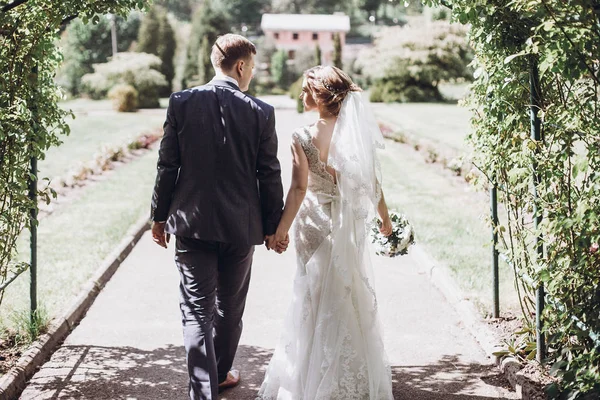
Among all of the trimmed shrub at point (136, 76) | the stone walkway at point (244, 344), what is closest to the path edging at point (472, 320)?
the stone walkway at point (244, 344)

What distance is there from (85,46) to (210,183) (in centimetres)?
5123

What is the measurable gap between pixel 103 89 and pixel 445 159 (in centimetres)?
3314

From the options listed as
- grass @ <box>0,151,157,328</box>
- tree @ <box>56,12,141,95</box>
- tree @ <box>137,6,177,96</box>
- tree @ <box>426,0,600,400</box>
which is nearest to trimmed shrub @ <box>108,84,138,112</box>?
tree @ <box>137,6,177,96</box>

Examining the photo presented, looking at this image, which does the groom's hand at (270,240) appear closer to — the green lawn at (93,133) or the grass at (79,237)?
the grass at (79,237)

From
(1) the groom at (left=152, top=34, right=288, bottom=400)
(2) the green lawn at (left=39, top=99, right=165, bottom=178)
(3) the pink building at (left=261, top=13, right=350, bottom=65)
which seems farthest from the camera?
(3) the pink building at (left=261, top=13, right=350, bottom=65)

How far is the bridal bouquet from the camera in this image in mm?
4965

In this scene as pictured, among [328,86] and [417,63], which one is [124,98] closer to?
[417,63]

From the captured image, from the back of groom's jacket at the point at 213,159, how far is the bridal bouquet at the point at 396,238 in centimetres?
115

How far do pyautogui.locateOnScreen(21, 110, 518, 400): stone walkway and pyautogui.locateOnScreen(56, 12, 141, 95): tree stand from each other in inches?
1769

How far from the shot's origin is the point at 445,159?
1580 cm

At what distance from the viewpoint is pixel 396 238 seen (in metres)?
4.97

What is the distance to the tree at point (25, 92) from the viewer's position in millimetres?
4703

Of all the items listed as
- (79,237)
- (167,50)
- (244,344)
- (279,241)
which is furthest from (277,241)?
(167,50)

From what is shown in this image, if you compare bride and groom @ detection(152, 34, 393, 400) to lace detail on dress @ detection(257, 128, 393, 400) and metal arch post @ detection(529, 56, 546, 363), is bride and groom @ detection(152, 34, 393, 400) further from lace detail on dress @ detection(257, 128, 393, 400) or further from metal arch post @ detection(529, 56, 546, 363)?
metal arch post @ detection(529, 56, 546, 363)
